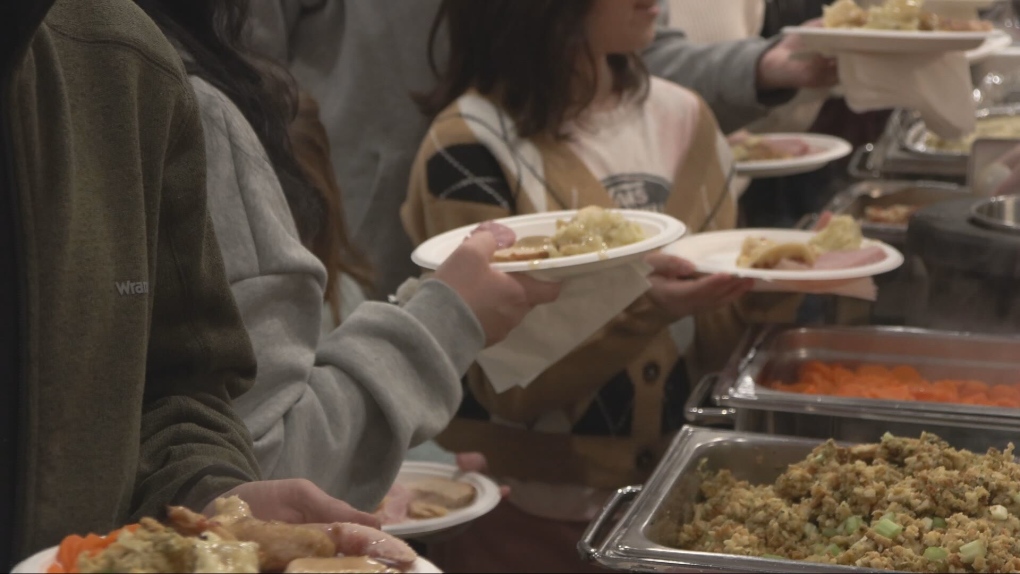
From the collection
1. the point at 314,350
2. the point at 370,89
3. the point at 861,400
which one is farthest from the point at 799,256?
the point at 370,89

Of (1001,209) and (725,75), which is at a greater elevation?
(725,75)

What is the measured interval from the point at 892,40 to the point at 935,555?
1.56 m

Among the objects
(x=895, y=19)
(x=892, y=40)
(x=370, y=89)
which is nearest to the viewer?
(x=892, y=40)

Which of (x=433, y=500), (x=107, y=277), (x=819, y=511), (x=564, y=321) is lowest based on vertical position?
(x=433, y=500)

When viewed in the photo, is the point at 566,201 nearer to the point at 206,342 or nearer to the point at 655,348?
the point at 655,348

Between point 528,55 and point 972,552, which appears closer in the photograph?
point 972,552

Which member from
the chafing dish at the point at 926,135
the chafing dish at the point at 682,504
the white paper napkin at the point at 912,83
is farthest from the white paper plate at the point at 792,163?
the chafing dish at the point at 682,504

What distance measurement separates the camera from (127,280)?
1018mm

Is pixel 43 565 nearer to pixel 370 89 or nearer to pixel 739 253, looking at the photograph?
pixel 739 253

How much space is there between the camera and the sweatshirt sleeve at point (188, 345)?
1088mm

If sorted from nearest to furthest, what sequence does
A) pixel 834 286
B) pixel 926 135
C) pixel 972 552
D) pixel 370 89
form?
1. pixel 972 552
2. pixel 834 286
3. pixel 370 89
4. pixel 926 135

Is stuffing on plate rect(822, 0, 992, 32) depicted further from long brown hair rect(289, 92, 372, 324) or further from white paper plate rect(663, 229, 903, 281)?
long brown hair rect(289, 92, 372, 324)

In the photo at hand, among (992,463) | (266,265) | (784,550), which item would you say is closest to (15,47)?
(266,265)

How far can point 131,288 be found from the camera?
1019mm
